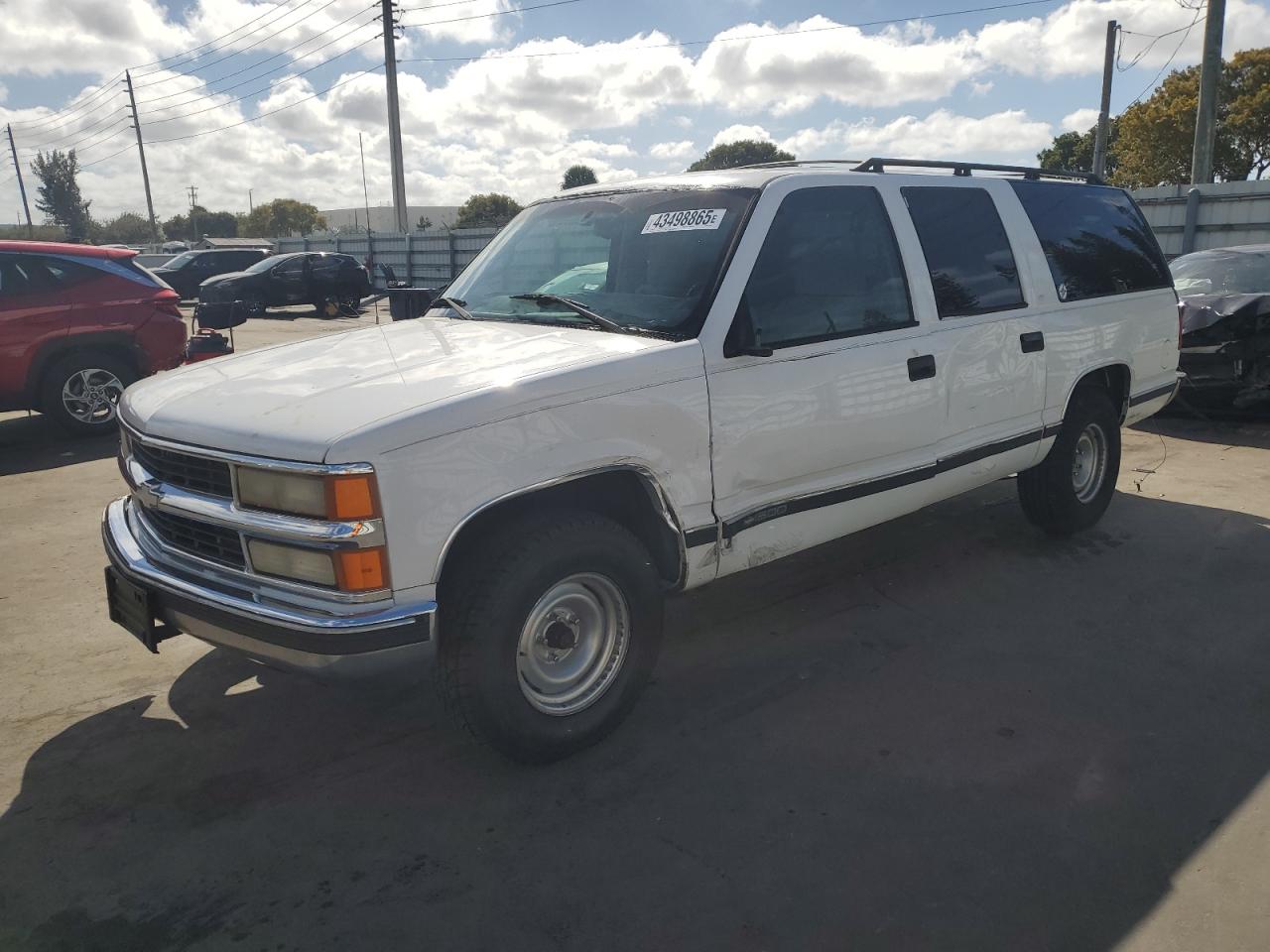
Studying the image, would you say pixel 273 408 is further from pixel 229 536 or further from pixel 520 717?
pixel 520 717

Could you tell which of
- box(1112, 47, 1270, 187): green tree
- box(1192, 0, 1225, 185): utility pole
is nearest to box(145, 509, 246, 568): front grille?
box(1192, 0, 1225, 185): utility pole

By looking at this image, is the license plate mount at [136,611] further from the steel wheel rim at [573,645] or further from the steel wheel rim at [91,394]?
the steel wheel rim at [91,394]

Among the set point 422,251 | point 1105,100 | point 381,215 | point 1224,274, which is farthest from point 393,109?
point 381,215

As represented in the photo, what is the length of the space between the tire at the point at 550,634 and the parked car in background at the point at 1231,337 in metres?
6.95

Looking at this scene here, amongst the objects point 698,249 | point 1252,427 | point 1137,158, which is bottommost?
point 1252,427

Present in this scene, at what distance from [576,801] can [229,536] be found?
4.50ft

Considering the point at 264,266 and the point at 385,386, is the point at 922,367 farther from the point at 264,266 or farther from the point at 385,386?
the point at 264,266

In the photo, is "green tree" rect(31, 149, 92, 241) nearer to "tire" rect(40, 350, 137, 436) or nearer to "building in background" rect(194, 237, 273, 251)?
"building in background" rect(194, 237, 273, 251)

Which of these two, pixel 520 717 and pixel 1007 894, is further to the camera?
pixel 520 717

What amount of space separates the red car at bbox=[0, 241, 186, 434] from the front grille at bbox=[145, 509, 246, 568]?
6.01 meters

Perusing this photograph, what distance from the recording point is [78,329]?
8195mm

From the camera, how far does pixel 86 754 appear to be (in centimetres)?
331

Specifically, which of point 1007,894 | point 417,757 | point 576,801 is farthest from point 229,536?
point 1007,894

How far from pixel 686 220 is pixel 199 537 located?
6.96 feet
